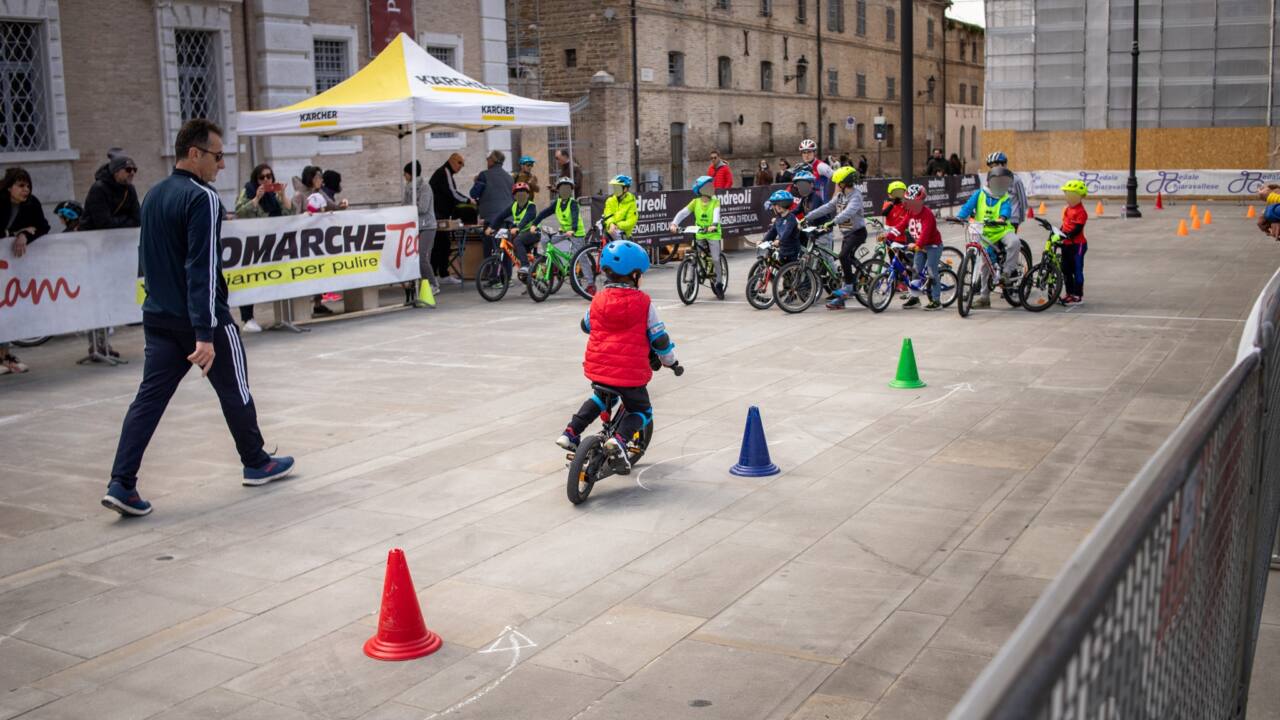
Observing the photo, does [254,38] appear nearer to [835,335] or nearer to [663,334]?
[835,335]

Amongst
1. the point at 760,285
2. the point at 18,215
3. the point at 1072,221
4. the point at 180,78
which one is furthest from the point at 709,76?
the point at 18,215

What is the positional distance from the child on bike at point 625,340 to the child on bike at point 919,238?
27.1 feet

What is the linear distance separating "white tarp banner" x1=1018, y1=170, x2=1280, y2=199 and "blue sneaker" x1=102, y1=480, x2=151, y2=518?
124ft

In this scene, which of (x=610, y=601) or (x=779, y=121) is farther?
(x=779, y=121)

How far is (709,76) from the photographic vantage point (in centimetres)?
4916

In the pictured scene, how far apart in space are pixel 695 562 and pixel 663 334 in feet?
5.96

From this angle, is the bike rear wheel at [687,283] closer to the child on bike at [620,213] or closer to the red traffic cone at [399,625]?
the child on bike at [620,213]

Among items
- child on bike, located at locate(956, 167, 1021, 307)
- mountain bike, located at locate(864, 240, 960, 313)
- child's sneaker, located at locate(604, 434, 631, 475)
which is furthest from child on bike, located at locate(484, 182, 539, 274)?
child's sneaker, located at locate(604, 434, 631, 475)

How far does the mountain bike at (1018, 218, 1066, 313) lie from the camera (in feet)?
50.5

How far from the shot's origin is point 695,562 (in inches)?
254

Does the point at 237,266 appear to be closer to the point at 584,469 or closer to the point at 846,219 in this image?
the point at 846,219

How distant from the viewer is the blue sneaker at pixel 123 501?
24.2 feet

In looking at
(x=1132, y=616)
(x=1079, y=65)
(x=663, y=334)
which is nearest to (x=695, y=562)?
(x=663, y=334)

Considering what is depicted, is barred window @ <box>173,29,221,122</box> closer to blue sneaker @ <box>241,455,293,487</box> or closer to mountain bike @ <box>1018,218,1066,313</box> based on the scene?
mountain bike @ <box>1018,218,1066,313</box>
